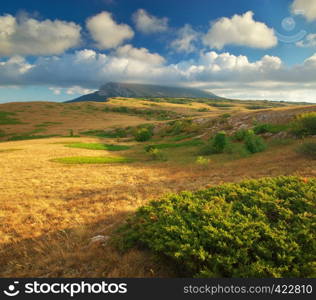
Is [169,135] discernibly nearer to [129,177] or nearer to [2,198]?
[129,177]

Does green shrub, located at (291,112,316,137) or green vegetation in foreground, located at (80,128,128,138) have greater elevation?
green shrub, located at (291,112,316,137)

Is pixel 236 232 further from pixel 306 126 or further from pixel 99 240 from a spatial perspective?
pixel 306 126

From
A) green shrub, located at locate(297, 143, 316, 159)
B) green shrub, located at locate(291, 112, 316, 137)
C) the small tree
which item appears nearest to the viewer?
green shrub, located at locate(297, 143, 316, 159)

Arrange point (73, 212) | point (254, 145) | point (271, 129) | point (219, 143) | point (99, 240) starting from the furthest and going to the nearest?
point (271, 129), point (219, 143), point (254, 145), point (73, 212), point (99, 240)

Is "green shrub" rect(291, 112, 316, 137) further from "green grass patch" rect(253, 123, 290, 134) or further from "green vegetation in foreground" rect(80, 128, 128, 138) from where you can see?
"green vegetation in foreground" rect(80, 128, 128, 138)

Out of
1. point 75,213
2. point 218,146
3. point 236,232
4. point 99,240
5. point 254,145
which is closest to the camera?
point 236,232

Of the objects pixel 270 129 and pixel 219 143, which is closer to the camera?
pixel 219 143

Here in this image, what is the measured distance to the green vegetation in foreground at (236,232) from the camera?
9.59ft

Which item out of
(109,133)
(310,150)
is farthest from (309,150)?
(109,133)

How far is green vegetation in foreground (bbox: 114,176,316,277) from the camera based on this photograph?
2.92 metres

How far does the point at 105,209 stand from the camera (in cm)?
721

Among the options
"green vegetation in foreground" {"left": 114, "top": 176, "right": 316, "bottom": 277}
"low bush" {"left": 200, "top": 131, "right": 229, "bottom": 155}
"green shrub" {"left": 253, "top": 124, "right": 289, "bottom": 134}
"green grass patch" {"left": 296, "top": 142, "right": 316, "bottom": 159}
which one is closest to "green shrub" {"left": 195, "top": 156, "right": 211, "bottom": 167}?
"low bush" {"left": 200, "top": 131, "right": 229, "bottom": 155}

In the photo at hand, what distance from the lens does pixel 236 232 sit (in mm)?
3363

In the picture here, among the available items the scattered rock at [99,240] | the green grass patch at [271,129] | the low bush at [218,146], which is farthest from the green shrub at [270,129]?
the scattered rock at [99,240]
